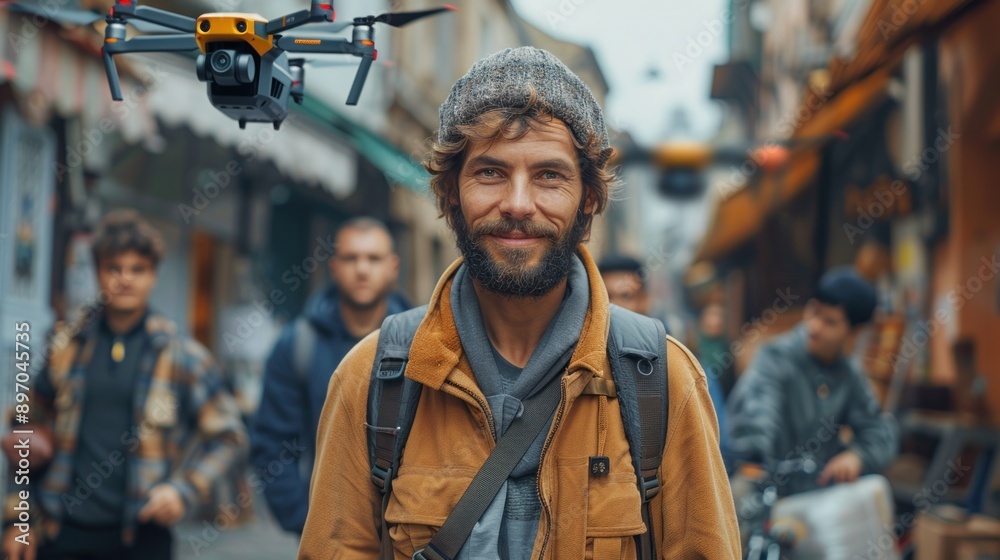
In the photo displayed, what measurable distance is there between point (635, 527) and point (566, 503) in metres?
0.14

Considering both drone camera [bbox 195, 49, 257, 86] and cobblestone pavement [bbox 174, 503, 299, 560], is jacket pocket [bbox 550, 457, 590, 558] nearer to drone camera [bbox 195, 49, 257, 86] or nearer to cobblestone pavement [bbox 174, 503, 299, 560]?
drone camera [bbox 195, 49, 257, 86]

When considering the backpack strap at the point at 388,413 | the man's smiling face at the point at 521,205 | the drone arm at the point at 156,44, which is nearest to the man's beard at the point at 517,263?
the man's smiling face at the point at 521,205

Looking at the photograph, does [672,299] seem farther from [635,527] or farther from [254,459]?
[635,527]

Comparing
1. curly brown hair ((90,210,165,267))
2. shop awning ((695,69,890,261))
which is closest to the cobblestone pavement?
curly brown hair ((90,210,165,267))

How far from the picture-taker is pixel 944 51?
6.48 metres

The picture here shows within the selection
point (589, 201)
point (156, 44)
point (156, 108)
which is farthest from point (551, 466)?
point (156, 108)

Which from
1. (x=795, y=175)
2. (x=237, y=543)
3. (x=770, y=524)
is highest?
(x=795, y=175)

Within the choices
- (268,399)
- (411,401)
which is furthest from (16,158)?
(411,401)

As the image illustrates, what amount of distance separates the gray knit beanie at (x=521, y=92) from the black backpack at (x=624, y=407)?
0.44 metres

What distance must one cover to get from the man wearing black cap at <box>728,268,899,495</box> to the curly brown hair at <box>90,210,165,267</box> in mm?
2725

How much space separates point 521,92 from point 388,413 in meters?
0.68

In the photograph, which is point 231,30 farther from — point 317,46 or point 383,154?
point 383,154

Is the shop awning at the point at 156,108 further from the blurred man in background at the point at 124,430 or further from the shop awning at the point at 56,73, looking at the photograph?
the blurred man in background at the point at 124,430

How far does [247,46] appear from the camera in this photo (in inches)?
75.2
